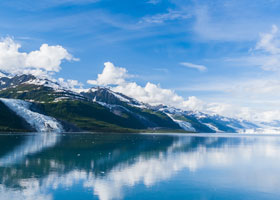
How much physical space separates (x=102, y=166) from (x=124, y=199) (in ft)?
78.9

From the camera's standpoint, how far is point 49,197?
→ 33062 mm

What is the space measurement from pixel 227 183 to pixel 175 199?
13.8 metres

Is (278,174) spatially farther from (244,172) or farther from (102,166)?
(102,166)

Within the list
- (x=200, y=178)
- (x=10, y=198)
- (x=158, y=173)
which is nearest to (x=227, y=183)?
(x=200, y=178)

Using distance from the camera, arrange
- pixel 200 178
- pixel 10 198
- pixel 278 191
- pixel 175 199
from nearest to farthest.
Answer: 1. pixel 10 198
2. pixel 175 199
3. pixel 278 191
4. pixel 200 178

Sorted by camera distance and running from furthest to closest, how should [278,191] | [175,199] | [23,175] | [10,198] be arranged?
1. [23,175]
2. [278,191]
3. [175,199]
4. [10,198]

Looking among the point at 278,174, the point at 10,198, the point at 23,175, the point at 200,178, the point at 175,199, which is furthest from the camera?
the point at 278,174

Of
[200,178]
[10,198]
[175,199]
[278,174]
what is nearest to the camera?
[10,198]

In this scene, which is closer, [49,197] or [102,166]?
[49,197]

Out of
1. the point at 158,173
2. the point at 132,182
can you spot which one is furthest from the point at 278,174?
the point at 132,182

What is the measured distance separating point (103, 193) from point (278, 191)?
80.0ft

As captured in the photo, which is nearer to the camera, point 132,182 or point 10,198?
point 10,198

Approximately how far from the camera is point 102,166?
56625mm

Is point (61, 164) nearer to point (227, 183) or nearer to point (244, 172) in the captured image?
point (227, 183)
